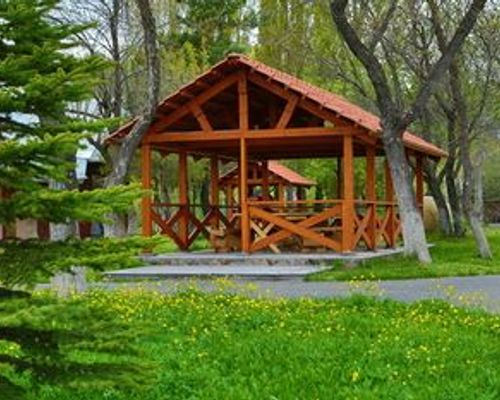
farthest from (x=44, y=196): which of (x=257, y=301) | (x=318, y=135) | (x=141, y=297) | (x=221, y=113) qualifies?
(x=221, y=113)

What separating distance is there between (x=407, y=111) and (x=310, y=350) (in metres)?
11.5

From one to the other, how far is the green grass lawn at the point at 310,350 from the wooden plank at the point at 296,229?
8.04m

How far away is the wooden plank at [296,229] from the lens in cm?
1944

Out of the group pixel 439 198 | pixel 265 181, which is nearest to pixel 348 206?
pixel 265 181

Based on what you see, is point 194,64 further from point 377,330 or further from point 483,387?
point 483,387

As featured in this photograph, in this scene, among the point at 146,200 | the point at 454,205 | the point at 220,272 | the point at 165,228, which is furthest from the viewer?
the point at 454,205

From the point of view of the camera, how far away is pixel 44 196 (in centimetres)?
385

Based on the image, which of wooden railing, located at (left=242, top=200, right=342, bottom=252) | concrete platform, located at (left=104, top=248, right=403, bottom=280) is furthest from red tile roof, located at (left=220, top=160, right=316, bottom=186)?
concrete platform, located at (left=104, top=248, right=403, bottom=280)

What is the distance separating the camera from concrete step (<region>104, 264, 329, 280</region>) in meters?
16.7

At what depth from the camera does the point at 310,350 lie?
790cm

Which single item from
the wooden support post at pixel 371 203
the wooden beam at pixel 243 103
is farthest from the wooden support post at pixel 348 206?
the wooden beam at pixel 243 103

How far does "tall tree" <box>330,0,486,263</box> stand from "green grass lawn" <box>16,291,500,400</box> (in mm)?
7836

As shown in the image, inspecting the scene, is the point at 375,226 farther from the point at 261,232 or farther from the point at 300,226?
the point at 261,232

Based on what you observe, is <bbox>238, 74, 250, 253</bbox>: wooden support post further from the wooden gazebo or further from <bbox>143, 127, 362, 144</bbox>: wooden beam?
<bbox>143, 127, 362, 144</bbox>: wooden beam
